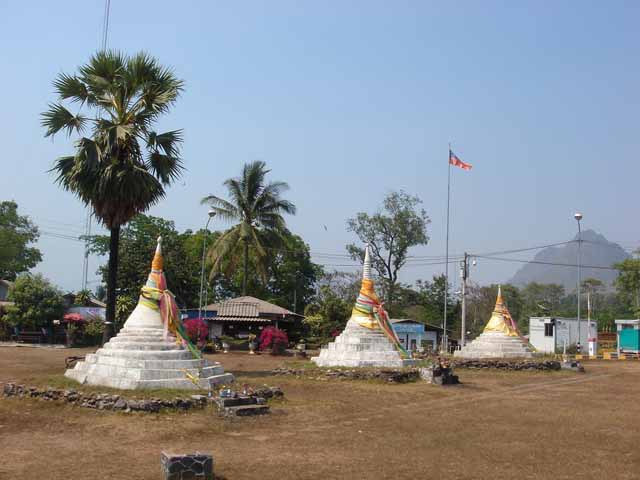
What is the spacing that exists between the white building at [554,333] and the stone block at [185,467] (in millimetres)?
38616

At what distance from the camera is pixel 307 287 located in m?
55.6

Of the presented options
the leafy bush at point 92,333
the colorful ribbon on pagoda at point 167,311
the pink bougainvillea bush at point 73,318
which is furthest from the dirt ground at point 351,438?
the pink bougainvillea bush at point 73,318

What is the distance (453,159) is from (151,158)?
20072 millimetres

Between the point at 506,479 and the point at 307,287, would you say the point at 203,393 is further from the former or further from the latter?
the point at 307,287

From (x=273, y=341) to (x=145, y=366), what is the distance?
63.5ft

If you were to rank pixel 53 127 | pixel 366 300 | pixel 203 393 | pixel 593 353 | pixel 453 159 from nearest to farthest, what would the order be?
pixel 203 393
pixel 53 127
pixel 366 300
pixel 453 159
pixel 593 353

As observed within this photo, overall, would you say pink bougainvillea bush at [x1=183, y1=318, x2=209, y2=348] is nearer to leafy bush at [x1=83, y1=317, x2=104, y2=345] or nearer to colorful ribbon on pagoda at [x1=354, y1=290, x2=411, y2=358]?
leafy bush at [x1=83, y1=317, x2=104, y2=345]

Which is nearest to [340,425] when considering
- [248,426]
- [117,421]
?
[248,426]

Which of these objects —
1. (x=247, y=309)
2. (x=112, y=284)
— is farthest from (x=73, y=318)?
(x=112, y=284)

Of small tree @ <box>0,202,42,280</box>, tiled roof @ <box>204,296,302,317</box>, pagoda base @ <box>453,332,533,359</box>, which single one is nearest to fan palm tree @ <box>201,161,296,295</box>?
tiled roof @ <box>204,296,302,317</box>

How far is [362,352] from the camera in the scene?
2397cm

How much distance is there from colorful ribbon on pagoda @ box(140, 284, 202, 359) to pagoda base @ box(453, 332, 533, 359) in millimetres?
19048

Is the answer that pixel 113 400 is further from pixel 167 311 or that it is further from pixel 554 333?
pixel 554 333

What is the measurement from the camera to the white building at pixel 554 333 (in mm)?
43453
